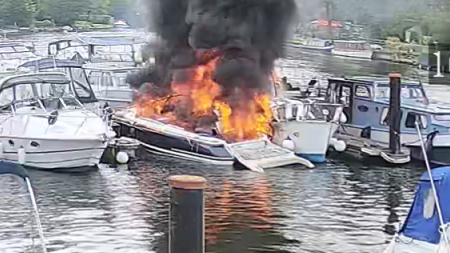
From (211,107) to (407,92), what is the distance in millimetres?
6164

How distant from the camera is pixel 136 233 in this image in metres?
16.2

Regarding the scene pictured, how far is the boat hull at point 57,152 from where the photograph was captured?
22.0 metres

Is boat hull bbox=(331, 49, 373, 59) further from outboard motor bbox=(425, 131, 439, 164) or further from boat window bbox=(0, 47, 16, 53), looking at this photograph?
outboard motor bbox=(425, 131, 439, 164)

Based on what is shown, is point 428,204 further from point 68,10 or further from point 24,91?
point 68,10

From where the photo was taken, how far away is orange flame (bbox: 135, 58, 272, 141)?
2592 centimetres

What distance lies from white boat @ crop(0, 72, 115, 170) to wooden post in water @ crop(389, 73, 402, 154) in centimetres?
793

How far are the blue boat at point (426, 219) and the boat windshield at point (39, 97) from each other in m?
13.5

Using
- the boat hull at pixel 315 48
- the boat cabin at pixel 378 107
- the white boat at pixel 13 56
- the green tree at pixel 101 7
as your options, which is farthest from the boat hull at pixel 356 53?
the boat cabin at pixel 378 107

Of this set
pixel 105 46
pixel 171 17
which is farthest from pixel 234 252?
pixel 105 46

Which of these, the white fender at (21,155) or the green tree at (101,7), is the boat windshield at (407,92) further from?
the green tree at (101,7)

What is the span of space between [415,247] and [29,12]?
241 feet

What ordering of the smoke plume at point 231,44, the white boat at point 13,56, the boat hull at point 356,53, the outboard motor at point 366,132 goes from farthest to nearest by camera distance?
the boat hull at point 356,53 < the white boat at point 13,56 < the smoke plume at point 231,44 < the outboard motor at point 366,132

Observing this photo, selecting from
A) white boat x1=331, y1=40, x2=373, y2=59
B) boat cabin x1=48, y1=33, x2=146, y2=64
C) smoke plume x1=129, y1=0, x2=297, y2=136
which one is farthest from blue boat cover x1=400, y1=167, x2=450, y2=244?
white boat x1=331, y1=40, x2=373, y2=59

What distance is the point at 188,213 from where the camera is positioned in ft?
30.2
